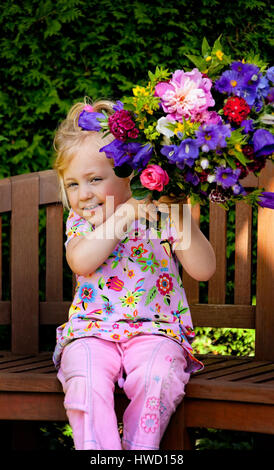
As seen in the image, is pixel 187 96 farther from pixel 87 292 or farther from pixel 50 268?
pixel 50 268

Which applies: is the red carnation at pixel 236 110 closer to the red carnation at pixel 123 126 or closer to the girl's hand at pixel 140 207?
the red carnation at pixel 123 126

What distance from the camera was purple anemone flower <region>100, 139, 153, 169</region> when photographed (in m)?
1.93

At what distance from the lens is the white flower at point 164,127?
6.14ft

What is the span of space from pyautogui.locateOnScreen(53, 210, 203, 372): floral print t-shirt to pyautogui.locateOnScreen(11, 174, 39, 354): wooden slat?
45cm

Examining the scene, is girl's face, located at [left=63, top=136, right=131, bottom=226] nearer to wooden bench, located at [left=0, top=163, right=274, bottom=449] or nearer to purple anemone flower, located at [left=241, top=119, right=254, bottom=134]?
wooden bench, located at [left=0, top=163, right=274, bottom=449]

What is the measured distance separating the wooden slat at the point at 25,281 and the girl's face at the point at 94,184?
Result: 531 millimetres

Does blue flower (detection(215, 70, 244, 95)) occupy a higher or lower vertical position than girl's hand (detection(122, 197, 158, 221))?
higher

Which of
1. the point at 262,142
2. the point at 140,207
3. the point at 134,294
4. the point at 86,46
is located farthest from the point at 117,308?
the point at 86,46

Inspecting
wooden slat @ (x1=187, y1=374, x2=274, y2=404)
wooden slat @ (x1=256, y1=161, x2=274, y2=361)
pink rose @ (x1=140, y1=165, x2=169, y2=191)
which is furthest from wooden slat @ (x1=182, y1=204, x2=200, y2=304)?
pink rose @ (x1=140, y1=165, x2=169, y2=191)

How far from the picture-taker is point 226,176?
1855 mm

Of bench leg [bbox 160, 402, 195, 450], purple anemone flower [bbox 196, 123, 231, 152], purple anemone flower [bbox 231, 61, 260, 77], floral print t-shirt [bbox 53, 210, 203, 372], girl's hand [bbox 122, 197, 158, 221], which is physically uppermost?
purple anemone flower [bbox 231, 61, 260, 77]

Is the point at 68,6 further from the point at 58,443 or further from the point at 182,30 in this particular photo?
the point at 58,443

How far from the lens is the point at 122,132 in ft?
6.34

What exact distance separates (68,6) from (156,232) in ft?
4.67
